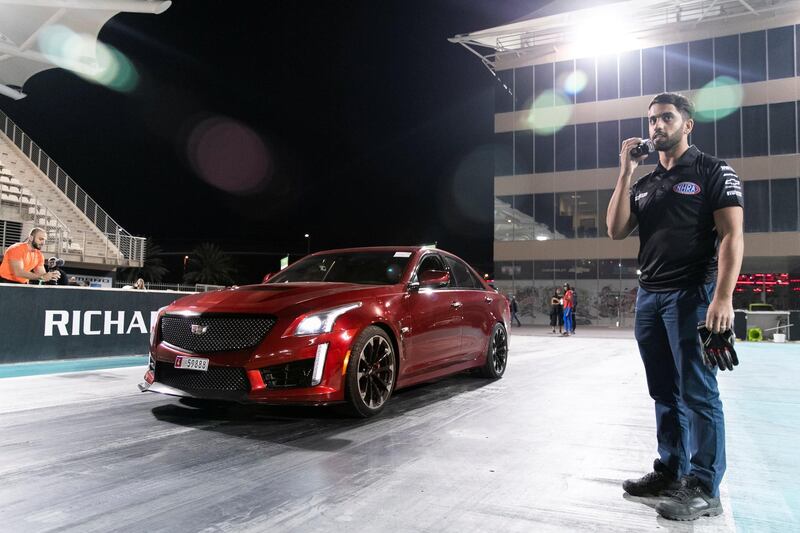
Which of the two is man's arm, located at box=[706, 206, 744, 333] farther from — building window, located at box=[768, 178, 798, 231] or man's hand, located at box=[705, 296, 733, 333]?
building window, located at box=[768, 178, 798, 231]

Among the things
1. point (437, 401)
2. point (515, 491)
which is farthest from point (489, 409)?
point (515, 491)

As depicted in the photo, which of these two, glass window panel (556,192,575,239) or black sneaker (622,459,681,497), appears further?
glass window panel (556,192,575,239)

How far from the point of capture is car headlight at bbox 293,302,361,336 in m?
4.30

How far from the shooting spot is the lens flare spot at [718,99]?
1117 inches

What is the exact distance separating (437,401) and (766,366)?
7.14 m

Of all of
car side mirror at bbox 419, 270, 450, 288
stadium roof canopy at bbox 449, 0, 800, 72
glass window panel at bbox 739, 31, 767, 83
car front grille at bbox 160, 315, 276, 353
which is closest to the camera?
car front grille at bbox 160, 315, 276, 353

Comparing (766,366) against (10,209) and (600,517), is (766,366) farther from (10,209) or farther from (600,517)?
(10,209)

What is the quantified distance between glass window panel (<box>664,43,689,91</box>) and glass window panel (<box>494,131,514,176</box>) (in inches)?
339

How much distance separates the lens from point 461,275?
6.75m

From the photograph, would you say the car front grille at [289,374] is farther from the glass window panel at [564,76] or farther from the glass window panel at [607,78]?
the glass window panel at [564,76]

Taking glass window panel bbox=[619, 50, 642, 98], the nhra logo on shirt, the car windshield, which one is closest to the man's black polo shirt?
the nhra logo on shirt

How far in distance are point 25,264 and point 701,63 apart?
102ft

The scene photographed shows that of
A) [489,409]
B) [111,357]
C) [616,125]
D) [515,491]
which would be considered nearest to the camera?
[515,491]

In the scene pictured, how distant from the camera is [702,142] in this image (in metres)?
28.8
